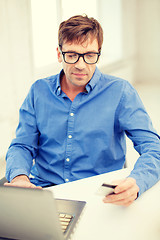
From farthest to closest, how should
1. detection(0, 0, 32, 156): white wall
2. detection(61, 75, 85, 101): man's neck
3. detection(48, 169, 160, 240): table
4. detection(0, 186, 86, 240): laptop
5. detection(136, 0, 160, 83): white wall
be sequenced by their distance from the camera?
detection(136, 0, 160, 83): white wall → detection(0, 0, 32, 156): white wall → detection(61, 75, 85, 101): man's neck → detection(48, 169, 160, 240): table → detection(0, 186, 86, 240): laptop

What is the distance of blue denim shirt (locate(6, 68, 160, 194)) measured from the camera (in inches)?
59.6

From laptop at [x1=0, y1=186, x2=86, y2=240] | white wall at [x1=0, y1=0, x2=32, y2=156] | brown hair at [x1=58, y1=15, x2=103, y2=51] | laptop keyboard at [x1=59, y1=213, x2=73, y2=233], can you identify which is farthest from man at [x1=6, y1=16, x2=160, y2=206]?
white wall at [x1=0, y1=0, x2=32, y2=156]

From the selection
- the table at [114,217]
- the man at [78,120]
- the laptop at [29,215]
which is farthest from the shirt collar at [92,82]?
the laptop at [29,215]

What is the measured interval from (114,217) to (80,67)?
706mm

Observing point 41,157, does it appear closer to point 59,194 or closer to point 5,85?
point 59,194

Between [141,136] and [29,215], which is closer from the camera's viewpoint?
[29,215]

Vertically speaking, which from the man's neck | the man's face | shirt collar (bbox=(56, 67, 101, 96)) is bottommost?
the man's neck

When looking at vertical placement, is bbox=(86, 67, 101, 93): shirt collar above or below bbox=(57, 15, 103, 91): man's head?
below

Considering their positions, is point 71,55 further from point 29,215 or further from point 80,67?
point 29,215

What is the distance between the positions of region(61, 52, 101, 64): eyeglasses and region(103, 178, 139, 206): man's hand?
62 centimetres

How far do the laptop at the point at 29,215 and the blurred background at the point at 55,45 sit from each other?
5.36 ft

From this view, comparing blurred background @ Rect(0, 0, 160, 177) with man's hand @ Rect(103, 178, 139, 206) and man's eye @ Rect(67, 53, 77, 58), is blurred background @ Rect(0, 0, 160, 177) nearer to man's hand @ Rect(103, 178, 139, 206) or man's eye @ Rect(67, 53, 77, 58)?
man's eye @ Rect(67, 53, 77, 58)

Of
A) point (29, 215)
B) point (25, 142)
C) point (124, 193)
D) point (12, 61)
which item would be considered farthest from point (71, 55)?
point (12, 61)

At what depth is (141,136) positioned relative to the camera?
4.71ft
